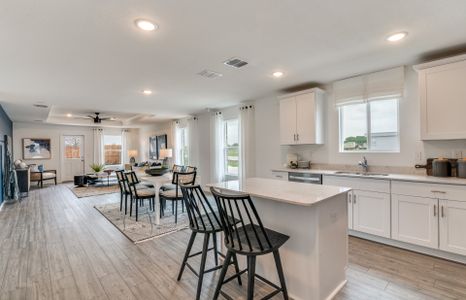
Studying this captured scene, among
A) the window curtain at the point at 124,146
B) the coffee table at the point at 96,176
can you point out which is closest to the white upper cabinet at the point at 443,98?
the coffee table at the point at 96,176

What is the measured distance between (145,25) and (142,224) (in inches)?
127

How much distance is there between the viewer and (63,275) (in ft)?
8.16

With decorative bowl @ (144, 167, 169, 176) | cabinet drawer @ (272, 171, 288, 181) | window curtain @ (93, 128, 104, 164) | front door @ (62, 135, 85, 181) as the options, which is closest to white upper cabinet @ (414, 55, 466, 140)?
cabinet drawer @ (272, 171, 288, 181)

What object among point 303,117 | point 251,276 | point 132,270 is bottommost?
point 132,270

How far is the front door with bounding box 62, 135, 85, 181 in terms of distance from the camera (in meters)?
9.60

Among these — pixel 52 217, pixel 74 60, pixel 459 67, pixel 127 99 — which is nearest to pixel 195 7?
pixel 74 60

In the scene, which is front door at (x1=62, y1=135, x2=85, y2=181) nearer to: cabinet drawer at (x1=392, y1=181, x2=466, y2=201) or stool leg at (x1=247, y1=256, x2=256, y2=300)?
stool leg at (x1=247, y1=256, x2=256, y2=300)

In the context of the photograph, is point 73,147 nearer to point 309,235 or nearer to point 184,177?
point 184,177

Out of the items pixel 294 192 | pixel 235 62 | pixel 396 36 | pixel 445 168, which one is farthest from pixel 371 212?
pixel 235 62

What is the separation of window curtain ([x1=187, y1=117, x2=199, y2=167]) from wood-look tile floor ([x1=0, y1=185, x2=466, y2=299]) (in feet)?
12.9

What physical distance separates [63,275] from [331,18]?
370 centimetres

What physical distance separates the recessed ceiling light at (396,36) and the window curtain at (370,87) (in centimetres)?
105

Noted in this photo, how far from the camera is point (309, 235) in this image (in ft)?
6.33

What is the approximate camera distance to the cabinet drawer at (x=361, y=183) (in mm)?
3068
